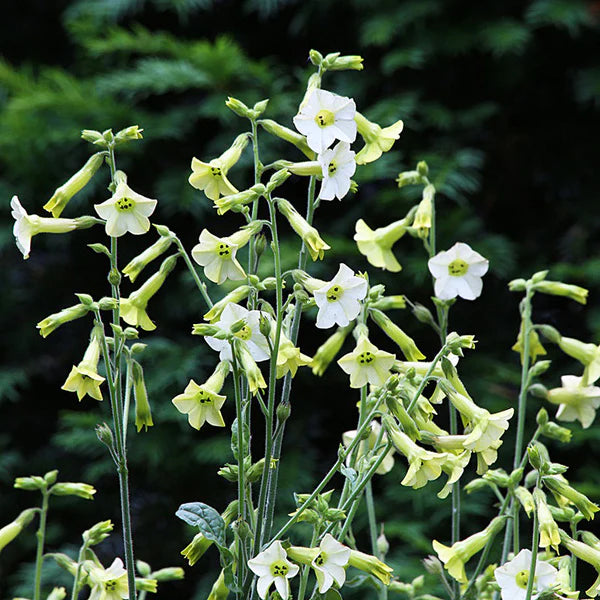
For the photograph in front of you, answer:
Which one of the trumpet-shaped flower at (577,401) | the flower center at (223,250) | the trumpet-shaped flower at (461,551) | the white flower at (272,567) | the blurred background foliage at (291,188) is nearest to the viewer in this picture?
the white flower at (272,567)

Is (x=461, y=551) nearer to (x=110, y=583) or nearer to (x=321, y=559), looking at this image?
(x=321, y=559)

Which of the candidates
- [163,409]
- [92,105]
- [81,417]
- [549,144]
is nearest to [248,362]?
[163,409]

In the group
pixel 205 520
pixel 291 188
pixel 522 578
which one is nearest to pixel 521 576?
pixel 522 578

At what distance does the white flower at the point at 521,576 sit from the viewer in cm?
87

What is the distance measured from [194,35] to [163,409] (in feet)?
4.62

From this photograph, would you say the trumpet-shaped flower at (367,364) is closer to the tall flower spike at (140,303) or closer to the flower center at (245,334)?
the flower center at (245,334)

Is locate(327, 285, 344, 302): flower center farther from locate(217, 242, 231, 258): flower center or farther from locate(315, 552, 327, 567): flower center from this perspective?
locate(315, 552, 327, 567): flower center

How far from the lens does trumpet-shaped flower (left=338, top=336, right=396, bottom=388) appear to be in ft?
3.00

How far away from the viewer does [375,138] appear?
1015 millimetres

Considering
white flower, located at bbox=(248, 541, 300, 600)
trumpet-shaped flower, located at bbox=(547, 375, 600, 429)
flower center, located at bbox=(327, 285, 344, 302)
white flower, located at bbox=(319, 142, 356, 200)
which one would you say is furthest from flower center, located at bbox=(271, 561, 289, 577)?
trumpet-shaped flower, located at bbox=(547, 375, 600, 429)

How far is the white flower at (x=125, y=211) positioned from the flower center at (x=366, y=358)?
10.3 inches

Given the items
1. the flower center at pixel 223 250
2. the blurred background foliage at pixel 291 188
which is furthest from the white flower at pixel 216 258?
the blurred background foliage at pixel 291 188

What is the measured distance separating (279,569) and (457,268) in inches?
18.0

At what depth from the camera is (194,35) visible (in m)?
3.08
